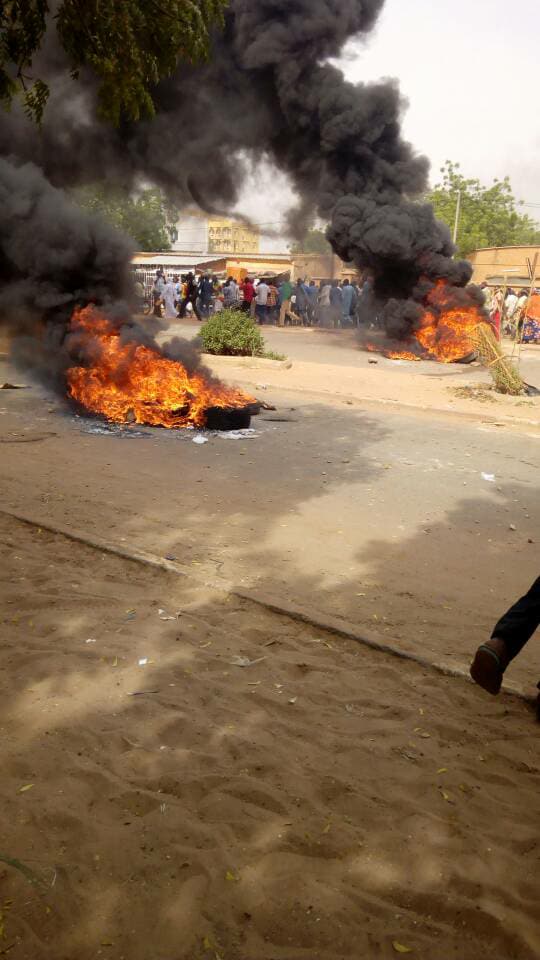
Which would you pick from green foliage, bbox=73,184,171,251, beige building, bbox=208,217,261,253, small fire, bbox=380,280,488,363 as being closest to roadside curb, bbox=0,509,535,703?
small fire, bbox=380,280,488,363

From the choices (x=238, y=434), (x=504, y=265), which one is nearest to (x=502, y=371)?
(x=238, y=434)

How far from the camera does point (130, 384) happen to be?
9164 millimetres

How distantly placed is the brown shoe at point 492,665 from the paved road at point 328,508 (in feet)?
2.22

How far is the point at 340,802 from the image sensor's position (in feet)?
8.41

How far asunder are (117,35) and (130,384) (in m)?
5.91

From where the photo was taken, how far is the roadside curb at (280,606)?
3.47 meters

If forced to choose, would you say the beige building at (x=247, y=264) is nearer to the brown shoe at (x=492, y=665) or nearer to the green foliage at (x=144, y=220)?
the green foliage at (x=144, y=220)

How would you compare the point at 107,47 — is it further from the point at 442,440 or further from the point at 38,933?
the point at 442,440

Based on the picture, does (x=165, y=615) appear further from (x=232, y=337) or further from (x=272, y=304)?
(x=272, y=304)

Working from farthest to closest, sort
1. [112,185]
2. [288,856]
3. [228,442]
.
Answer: [112,185]
[228,442]
[288,856]

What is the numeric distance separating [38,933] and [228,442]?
657cm

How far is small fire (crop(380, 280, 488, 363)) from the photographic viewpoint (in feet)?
58.7

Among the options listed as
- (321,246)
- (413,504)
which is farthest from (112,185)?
(321,246)

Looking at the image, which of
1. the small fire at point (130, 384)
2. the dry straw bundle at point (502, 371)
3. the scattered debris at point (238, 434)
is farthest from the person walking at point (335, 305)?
the scattered debris at point (238, 434)
